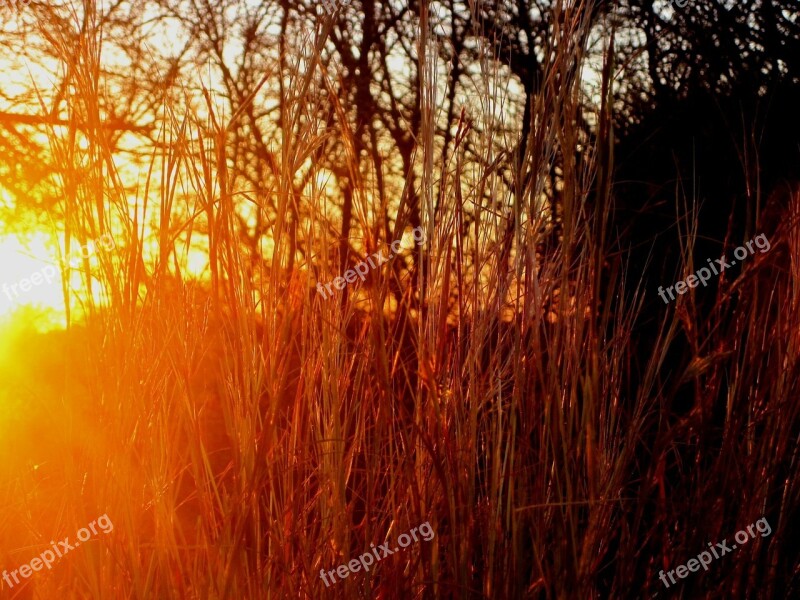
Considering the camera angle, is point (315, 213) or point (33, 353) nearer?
point (315, 213)

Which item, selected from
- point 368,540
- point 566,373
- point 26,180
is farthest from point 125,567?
point 26,180

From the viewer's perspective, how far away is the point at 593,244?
1.05 m

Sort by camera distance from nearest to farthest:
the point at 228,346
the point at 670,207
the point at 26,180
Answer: the point at 228,346 → the point at 26,180 → the point at 670,207

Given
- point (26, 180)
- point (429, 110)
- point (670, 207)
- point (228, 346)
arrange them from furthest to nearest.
→ point (670, 207), point (26, 180), point (228, 346), point (429, 110)

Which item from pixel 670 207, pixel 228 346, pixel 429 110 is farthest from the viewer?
pixel 670 207

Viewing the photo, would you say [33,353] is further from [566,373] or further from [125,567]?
[566,373]

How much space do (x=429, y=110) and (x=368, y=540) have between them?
2.02ft

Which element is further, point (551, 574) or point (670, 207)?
point (670, 207)

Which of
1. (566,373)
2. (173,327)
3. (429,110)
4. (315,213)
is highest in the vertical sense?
(429,110)

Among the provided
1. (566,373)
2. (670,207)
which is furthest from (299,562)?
(670,207)

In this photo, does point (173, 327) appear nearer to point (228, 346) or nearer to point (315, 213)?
point (228, 346)

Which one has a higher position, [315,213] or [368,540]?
[315,213]

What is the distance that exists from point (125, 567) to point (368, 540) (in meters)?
0.36

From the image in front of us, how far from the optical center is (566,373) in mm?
1104
